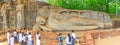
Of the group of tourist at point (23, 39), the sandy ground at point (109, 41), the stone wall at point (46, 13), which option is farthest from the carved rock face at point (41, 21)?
the sandy ground at point (109, 41)

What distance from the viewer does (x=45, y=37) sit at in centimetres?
1306

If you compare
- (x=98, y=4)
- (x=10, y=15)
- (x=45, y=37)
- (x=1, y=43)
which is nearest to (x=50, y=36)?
(x=45, y=37)

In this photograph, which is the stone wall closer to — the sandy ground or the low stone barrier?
the low stone barrier

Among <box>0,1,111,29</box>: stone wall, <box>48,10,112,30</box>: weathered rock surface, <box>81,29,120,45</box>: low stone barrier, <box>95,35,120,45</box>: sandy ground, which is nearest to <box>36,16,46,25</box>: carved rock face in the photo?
<box>48,10,112,30</box>: weathered rock surface

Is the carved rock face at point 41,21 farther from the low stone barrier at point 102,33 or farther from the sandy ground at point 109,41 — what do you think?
the sandy ground at point 109,41

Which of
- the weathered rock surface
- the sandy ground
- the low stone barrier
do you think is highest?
the weathered rock surface

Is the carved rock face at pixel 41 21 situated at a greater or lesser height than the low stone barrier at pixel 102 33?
greater

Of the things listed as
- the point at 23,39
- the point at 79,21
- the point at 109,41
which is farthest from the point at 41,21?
the point at 109,41

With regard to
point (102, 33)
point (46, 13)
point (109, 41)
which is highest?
point (46, 13)

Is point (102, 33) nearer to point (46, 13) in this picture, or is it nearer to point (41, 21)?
point (41, 21)

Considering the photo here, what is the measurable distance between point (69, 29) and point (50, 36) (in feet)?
3.47

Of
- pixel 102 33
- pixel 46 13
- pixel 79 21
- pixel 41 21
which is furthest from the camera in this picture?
pixel 46 13

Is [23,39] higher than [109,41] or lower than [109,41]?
higher

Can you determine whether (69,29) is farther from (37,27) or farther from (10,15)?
(10,15)
